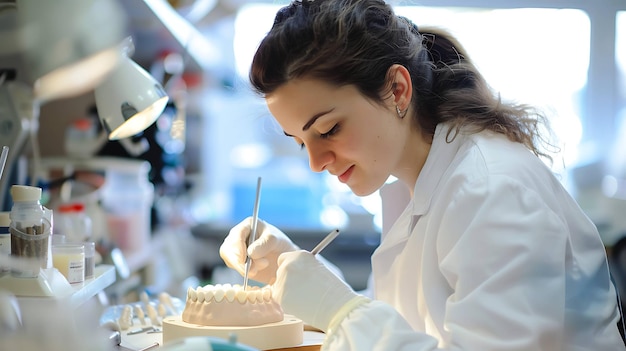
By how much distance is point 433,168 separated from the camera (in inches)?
53.3

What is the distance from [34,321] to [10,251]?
0.42 meters

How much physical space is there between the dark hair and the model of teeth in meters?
0.38

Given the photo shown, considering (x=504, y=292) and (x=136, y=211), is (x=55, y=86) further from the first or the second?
(x=504, y=292)

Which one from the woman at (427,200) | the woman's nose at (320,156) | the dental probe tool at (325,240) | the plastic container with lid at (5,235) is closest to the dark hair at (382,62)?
the woman at (427,200)

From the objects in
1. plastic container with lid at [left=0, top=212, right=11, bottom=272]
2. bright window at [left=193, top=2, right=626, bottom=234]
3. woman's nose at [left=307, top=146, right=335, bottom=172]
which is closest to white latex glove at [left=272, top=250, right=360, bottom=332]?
woman's nose at [left=307, top=146, right=335, bottom=172]

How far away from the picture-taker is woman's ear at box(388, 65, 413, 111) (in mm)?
1334

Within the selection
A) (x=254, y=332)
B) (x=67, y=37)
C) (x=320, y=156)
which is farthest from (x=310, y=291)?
(x=67, y=37)

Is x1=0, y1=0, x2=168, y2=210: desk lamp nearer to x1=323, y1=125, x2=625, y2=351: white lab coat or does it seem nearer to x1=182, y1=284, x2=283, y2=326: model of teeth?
x1=182, y1=284, x2=283, y2=326: model of teeth

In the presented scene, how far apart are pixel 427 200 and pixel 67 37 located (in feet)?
3.16

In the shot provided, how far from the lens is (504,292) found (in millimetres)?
1032

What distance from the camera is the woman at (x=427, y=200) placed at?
3.45 feet

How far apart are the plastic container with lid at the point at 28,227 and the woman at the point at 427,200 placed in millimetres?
395

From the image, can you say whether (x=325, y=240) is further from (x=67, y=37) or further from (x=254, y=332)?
(x=67, y=37)

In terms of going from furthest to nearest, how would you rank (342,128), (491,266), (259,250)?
(259,250)
(342,128)
(491,266)
